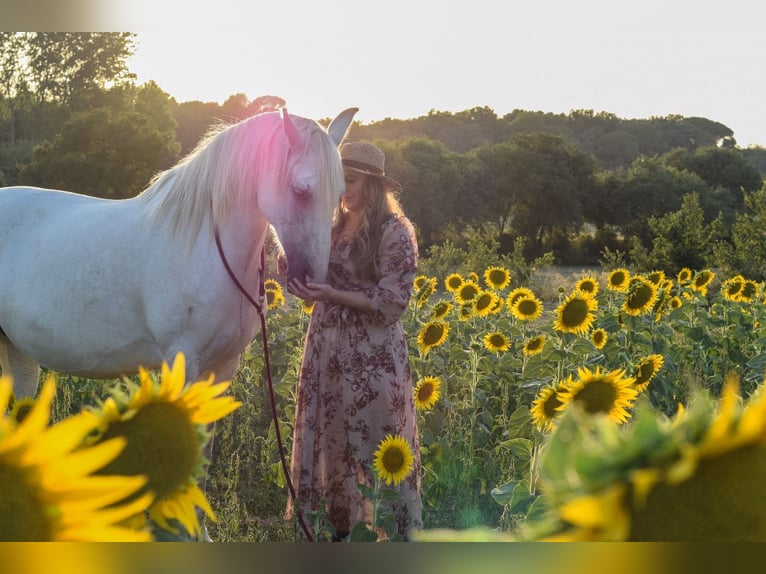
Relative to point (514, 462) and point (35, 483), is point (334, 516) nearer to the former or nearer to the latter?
point (514, 462)

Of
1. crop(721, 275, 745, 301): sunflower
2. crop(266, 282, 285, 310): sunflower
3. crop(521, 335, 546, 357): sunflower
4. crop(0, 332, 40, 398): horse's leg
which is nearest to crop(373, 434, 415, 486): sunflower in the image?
crop(521, 335, 546, 357): sunflower

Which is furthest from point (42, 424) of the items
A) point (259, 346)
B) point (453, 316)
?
point (453, 316)

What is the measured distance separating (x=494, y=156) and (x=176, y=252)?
2.10m

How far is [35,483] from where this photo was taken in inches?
11.9

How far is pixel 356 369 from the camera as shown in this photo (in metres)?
3.13

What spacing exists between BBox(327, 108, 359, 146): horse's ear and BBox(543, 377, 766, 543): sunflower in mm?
2430

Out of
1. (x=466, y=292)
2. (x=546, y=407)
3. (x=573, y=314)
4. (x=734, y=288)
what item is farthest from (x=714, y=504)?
(x=734, y=288)

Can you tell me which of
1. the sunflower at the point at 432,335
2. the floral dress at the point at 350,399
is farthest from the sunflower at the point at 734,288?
the floral dress at the point at 350,399

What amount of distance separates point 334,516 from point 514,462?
124 cm

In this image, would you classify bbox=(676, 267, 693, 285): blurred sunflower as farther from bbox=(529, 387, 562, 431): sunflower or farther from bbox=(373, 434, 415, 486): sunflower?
bbox=(529, 387, 562, 431): sunflower

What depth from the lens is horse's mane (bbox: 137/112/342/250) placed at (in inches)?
94.9

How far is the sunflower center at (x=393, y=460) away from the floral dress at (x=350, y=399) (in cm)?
59
